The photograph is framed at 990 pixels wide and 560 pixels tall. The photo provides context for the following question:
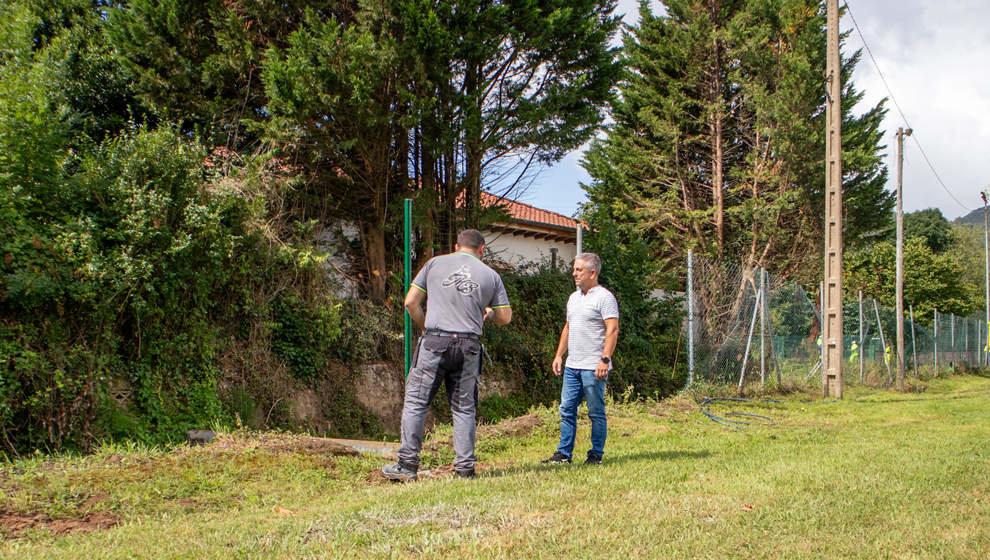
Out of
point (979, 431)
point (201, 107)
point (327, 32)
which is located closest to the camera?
point (979, 431)

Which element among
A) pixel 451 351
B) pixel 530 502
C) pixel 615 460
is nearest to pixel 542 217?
pixel 615 460

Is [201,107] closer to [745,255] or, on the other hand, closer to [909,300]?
[745,255]

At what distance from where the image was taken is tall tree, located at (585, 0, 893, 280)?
20750mm

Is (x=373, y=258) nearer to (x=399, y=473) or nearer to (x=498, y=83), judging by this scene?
(x=498, y=83)

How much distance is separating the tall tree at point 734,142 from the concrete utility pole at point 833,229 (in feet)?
20.2

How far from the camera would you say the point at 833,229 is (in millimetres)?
14094

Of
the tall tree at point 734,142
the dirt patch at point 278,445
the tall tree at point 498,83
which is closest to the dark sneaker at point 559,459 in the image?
the dirt patch at point 278,445

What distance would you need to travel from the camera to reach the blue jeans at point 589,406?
624cm

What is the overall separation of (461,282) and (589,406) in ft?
5.69

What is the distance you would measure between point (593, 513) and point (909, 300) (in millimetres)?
39114

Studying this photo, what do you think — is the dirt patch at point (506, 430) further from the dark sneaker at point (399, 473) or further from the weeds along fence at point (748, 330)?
the weeds along fence at point (748, 330)

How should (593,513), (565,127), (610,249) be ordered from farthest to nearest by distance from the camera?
(610,249) < (565,127) < (593,513)

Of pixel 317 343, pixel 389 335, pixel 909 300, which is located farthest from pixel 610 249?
pixel 909 300

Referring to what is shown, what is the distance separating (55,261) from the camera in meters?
7.12
